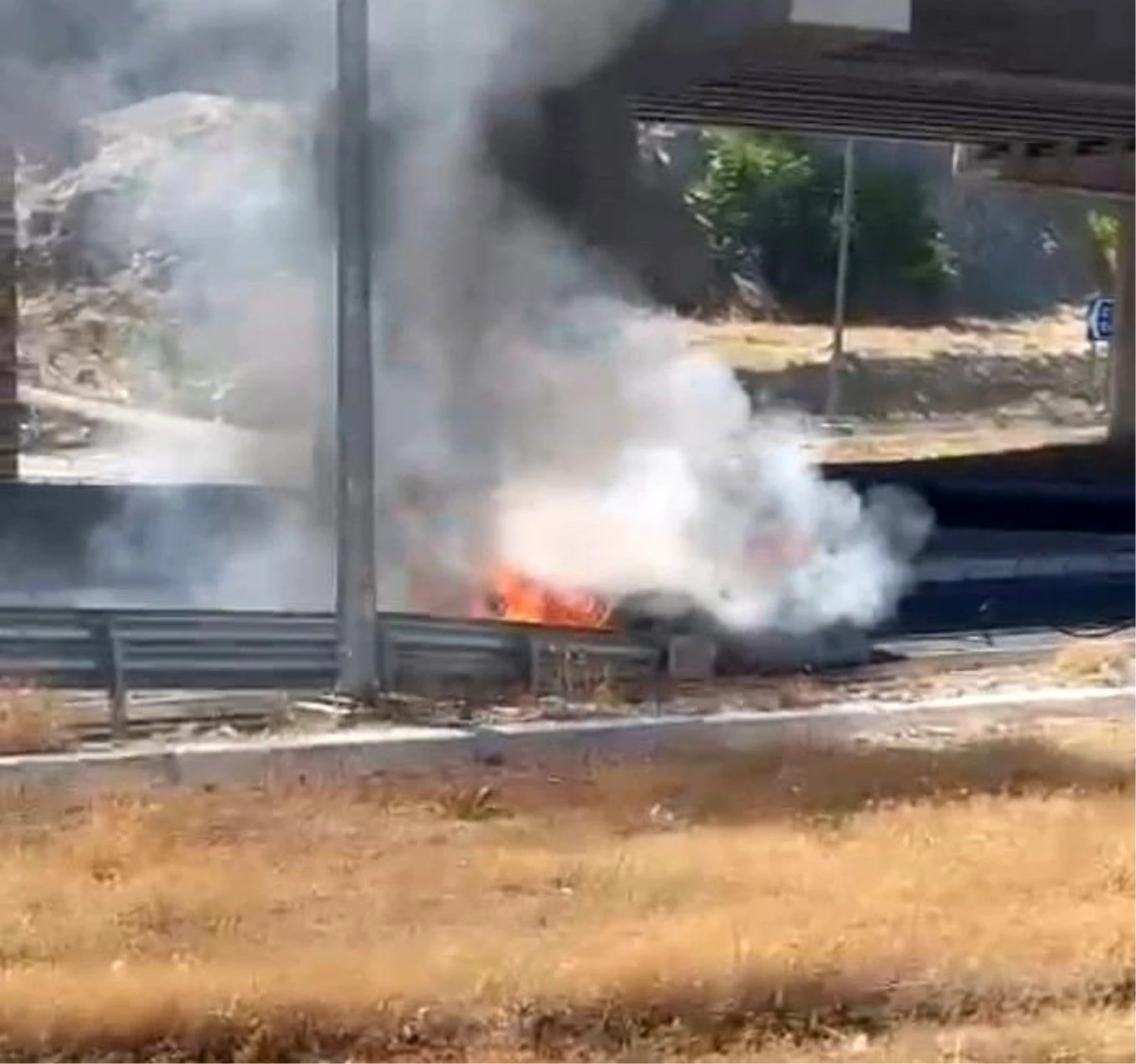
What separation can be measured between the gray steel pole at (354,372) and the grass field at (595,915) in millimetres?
1205

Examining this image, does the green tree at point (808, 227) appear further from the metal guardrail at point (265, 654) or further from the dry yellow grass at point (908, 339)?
the metal guardrail at point (265, 654)

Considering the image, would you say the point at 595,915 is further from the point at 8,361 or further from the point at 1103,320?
the point at 1103,320

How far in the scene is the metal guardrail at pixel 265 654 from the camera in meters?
8.34

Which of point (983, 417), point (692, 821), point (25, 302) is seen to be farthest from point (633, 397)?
point (983, 417)

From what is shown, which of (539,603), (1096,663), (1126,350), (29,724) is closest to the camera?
(29,724)

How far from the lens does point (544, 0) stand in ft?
39.3

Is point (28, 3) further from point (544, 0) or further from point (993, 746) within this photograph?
point (993, 746)

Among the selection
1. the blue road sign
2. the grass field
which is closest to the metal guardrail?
the grass field

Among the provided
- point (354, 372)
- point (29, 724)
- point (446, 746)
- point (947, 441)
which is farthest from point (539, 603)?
point (947, 441)

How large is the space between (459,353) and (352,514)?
13.8 ft

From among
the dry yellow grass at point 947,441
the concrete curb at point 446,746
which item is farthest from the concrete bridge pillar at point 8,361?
the concrete curb at point 446,746

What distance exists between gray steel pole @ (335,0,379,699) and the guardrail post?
2.65ft

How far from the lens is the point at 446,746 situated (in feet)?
24.3

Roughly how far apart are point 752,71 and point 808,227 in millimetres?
38474
